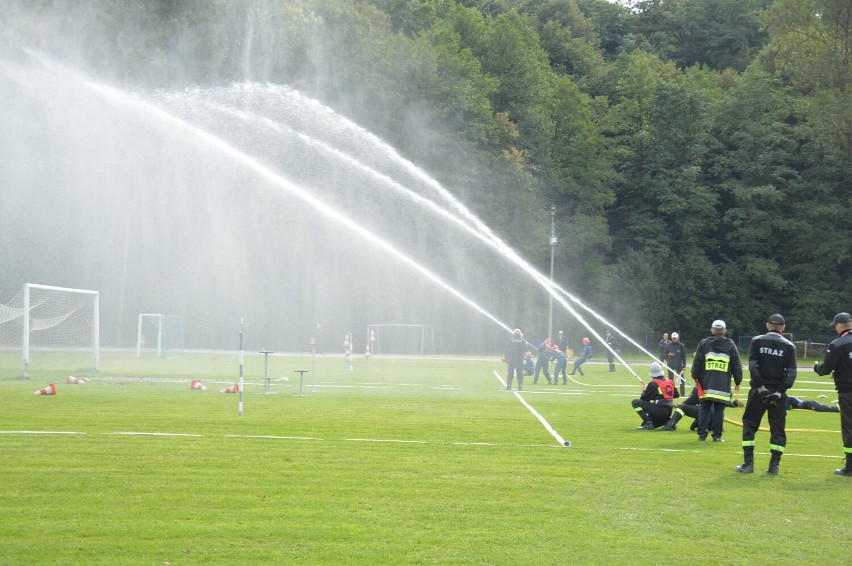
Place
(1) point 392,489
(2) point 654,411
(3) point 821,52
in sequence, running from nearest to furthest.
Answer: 1. (1) point 392,489
2. (2) point 654,411
3. (3) point 821,52

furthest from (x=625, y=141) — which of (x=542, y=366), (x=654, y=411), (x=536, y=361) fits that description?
(x=654, y=411)

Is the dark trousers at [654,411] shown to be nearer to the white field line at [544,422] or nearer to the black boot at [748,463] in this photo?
the white field line at [544,422]

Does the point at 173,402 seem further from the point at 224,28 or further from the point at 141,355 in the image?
the point at 224,28

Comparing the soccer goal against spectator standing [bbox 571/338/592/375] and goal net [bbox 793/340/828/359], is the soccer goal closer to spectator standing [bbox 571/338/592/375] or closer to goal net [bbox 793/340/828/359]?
spectator standing [bbox 571/338/592/375]

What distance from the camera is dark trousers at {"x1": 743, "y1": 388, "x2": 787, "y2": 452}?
12.8 m

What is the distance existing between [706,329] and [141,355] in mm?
41181

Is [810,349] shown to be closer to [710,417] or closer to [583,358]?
[583,358]

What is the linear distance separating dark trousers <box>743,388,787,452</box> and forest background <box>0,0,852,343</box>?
147 ft

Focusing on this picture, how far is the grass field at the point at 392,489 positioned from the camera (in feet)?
26.7

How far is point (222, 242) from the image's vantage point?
202 ft

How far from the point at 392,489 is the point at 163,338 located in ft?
135

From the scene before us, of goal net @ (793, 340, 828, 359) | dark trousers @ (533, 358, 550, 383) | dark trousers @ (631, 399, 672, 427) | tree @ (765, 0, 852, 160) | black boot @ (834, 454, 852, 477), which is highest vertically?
tree @ (765, 0, 852, 160)

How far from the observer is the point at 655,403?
18078mm

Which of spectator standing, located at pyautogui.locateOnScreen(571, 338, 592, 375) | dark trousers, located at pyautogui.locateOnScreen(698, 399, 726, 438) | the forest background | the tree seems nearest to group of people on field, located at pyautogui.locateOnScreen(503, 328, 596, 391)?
spectator standing, located at pyautogui.locateOnScreen(571, 338, 592, 375)
